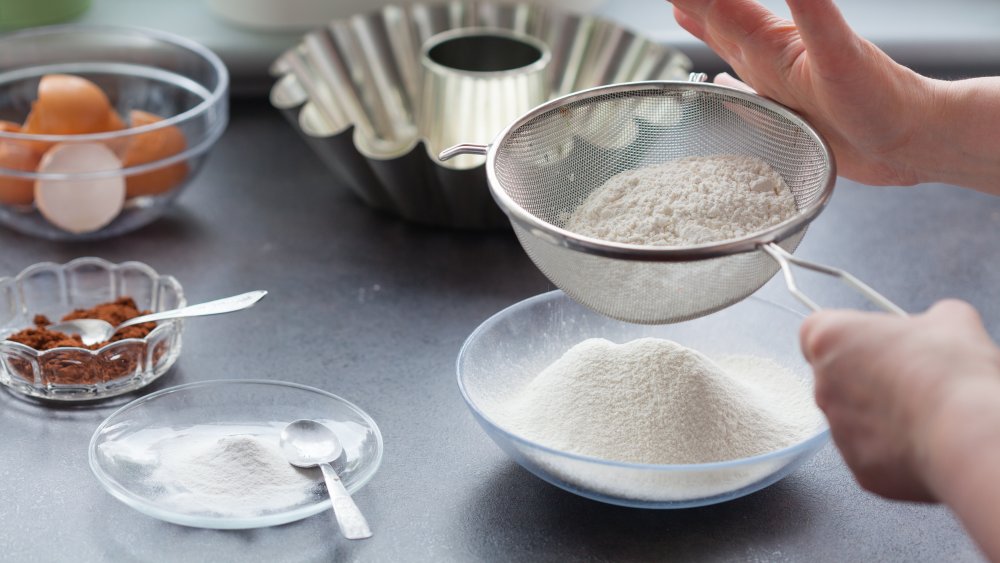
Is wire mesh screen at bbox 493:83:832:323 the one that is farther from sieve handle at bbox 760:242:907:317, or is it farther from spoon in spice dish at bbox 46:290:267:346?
spoon in spice dish at bbox 46:290:267:346

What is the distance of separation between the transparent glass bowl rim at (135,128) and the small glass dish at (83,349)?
118 millimetres

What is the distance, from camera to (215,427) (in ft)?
3.16

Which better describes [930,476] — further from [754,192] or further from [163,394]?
[163,394]

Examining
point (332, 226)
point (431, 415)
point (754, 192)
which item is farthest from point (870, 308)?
point (332, 226)

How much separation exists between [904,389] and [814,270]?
0.15m

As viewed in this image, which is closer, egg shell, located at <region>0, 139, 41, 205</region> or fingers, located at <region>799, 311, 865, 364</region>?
fingers, located at <region>799, 311, 865, 364</region>

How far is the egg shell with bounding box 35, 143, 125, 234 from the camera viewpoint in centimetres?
120

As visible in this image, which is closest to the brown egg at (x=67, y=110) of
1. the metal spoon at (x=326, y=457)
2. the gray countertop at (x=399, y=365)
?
the gray countertop at (x=399, y=365)

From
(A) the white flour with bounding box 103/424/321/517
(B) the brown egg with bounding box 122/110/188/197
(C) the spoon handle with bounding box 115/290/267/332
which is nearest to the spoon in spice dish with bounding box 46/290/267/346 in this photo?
(C) the spoon handle with bounding box 115/290/267/332

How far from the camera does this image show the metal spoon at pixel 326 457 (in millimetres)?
821

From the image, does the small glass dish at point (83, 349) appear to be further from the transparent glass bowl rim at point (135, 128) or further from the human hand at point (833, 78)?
the human hand at point (833, 78)

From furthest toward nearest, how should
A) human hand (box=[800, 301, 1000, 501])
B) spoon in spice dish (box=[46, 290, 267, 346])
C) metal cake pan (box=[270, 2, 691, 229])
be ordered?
metal cake pan (box=[270, 2, 691, 229])
spoon in spice dish (box=[46, 290, 267, 346])
human hand (box=[800, 301, 1000, 501])

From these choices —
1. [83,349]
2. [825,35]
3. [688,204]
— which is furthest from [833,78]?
[83,349]

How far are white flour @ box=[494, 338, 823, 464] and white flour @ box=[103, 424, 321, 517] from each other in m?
0.19
